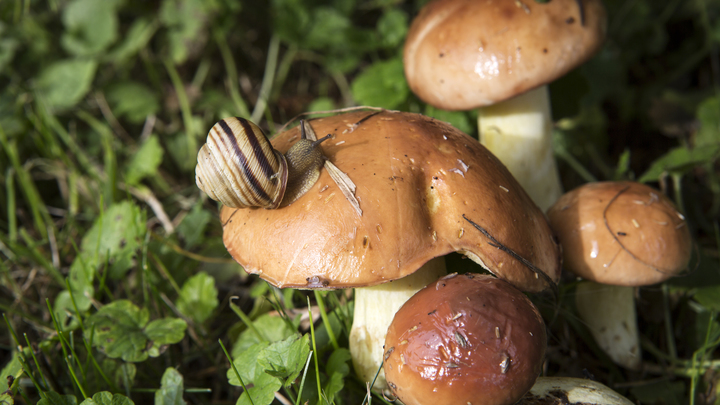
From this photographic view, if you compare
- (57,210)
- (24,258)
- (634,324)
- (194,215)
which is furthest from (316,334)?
(57,210)

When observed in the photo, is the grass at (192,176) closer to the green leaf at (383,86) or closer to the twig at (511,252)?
the green leaf at (383,86)

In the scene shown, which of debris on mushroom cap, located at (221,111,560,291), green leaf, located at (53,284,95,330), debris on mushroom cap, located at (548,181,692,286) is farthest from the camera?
green leaf, located at (53,284,95,330)

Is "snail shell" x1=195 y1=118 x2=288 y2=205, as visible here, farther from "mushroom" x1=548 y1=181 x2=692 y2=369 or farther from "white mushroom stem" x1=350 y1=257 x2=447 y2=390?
"mushroom" x1=548 y1=181 x2=692 y2=369

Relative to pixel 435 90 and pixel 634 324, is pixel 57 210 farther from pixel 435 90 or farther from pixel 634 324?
pixel 634 324

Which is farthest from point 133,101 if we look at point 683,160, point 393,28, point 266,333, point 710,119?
point 710,119

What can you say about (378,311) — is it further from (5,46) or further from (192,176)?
(5,46)

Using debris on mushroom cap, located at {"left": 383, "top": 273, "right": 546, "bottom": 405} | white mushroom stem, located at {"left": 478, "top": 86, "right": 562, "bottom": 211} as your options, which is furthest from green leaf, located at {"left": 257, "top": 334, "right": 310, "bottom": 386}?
white mushroom stem, located at {"left": 478, "top": 86, "right": 562, "bottom": 211}
